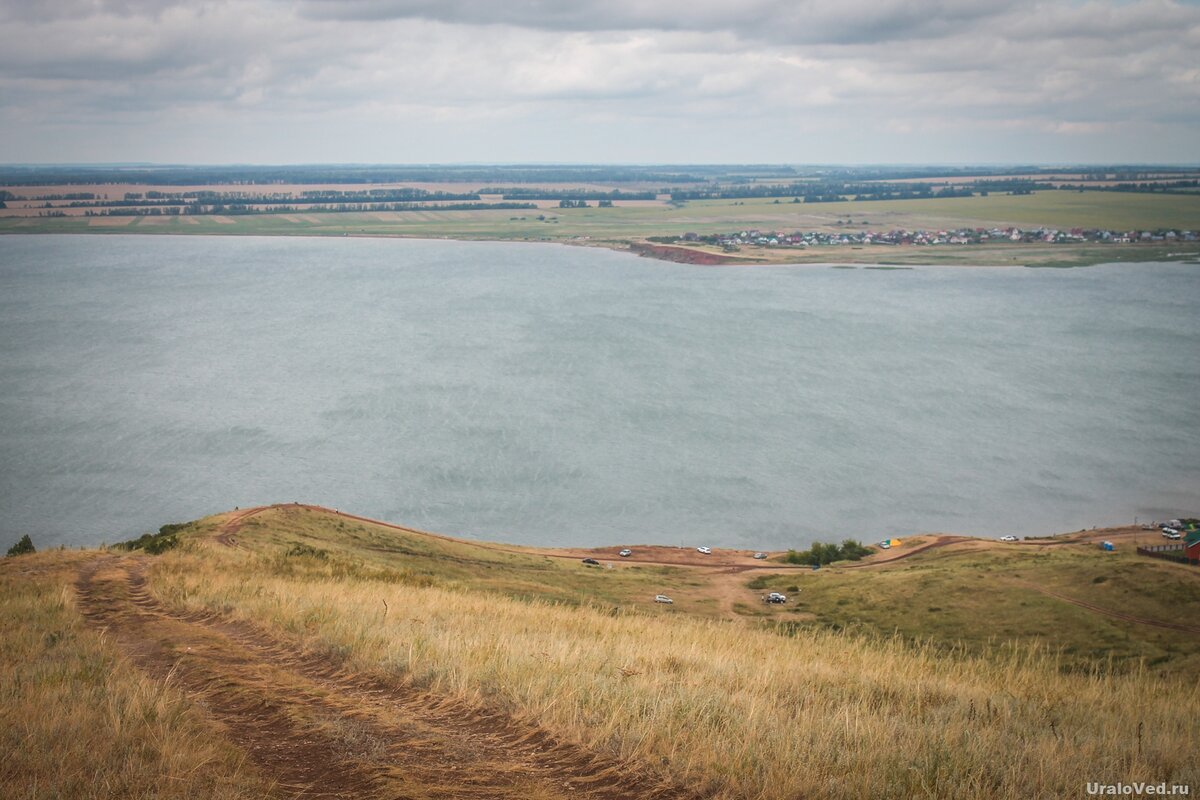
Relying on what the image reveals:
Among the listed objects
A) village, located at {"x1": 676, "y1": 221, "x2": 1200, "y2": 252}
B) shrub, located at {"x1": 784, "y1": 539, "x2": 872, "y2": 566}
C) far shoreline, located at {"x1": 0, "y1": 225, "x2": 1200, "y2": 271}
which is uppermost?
village, located at {"x1": 676, "y1": 221, "x2": 1200, "y2": 252}

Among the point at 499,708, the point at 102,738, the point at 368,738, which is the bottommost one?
the point at 499,708

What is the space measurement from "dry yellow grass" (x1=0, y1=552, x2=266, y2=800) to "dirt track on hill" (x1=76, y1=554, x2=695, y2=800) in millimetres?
243

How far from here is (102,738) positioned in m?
5.41

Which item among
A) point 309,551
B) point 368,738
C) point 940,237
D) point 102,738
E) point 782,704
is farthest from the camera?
point 940,237

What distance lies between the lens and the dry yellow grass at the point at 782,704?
5141 mm

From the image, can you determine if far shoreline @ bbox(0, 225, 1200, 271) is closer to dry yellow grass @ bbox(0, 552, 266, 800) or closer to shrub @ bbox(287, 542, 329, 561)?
shrub @ bbox(287, 542, 329, 561)

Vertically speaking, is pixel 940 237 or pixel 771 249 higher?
pixel 940 237

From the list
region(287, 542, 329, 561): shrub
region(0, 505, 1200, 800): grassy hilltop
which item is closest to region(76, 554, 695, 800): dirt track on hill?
region(0, 505, 1200, 800): grassy hilltop

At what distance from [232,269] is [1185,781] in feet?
411

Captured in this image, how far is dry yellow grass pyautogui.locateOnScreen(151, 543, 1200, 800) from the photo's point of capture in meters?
5.14

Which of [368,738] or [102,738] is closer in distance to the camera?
[102,738]

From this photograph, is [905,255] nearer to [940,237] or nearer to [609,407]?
[940,237]

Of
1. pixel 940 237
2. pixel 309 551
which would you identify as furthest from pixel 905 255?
pixel 309 551

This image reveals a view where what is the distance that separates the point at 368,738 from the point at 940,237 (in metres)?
151
